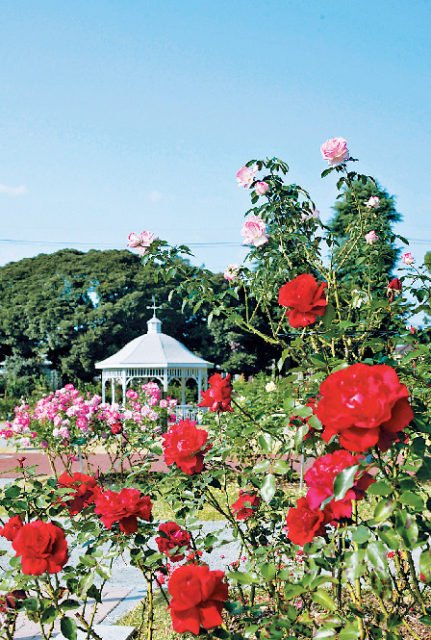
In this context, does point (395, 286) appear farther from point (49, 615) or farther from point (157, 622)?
point (157, 622)

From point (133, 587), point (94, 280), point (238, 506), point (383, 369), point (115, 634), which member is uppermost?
point (94, 280)

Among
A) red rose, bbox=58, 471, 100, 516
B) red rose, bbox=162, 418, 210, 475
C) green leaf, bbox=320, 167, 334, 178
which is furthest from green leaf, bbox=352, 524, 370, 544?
green leaf, bbox=320, 167, 334, 178

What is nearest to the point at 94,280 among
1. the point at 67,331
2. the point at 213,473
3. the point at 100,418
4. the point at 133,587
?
the point at 67,331

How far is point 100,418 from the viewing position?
22.0 ft

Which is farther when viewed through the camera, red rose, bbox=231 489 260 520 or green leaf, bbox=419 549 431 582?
red rose, bbox=231 489 260 520

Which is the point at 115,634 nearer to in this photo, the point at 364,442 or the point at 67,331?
the point at 364,442

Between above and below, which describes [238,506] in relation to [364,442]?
below

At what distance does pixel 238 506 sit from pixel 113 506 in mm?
765

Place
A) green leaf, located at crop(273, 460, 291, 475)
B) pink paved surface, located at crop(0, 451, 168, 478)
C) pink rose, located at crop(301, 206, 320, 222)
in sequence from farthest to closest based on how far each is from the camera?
pink paved surface, located at crop(0, 451, 168, 478) → pink rose, located at crop(301, 206, 320, 222) → green leaf, located at crop(273, 460, 291, 475)

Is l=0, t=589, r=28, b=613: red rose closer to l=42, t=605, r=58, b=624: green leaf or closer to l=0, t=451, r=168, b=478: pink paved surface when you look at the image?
l=42, t=605, r=58, b=624: green leaf

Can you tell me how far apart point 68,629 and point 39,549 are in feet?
0.69

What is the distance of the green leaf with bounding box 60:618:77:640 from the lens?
1.37 meters

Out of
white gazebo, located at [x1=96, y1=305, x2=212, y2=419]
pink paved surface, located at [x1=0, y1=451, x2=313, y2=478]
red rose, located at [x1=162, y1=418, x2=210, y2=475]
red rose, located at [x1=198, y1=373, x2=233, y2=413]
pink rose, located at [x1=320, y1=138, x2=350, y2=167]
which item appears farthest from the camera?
white gazebo, located at [x1=96, y1=305, x2=212, y2=419]

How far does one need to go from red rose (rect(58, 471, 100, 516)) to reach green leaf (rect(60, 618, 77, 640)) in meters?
0.43
